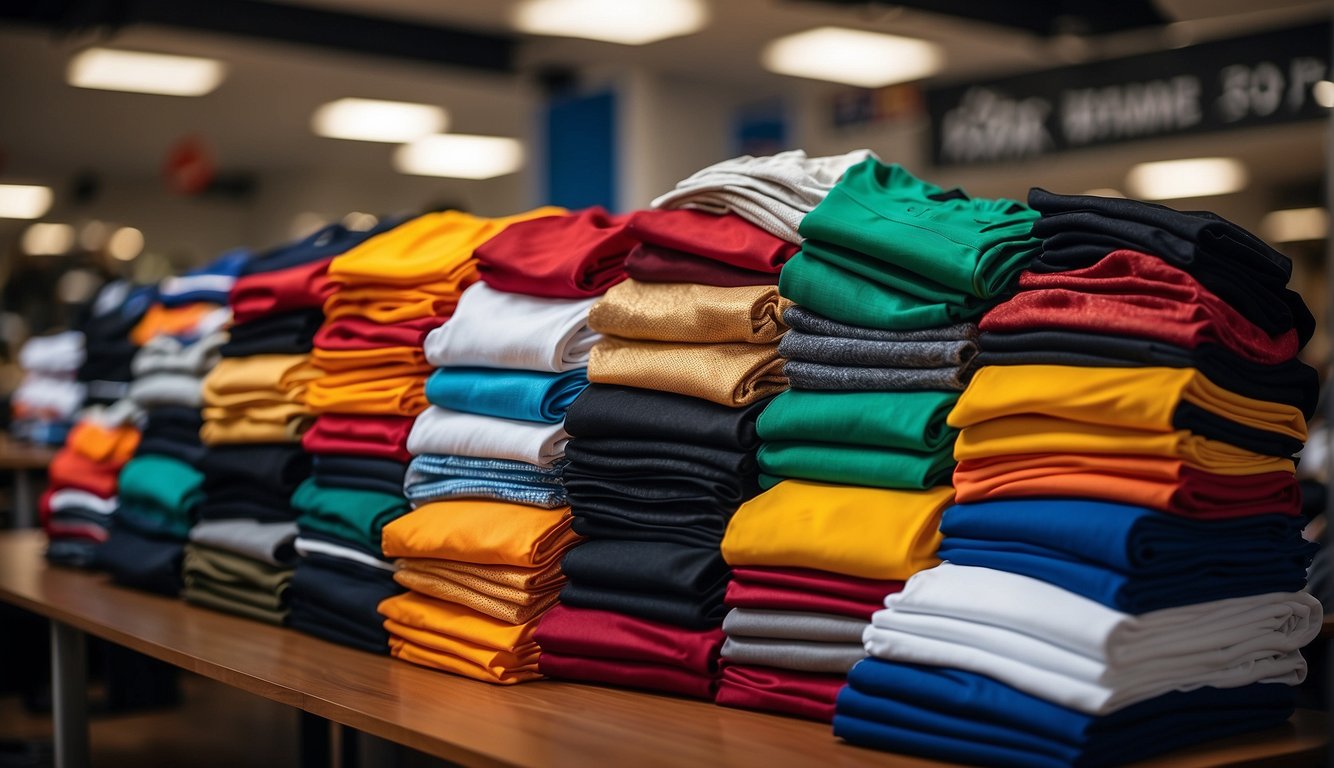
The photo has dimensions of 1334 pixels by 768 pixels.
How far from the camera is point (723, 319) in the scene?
5.40 ft

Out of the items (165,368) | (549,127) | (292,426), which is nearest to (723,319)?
(292,426)

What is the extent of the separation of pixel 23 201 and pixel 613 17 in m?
9.64

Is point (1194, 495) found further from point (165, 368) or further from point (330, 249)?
point (165, 368)

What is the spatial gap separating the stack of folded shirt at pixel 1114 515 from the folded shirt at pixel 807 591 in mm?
71

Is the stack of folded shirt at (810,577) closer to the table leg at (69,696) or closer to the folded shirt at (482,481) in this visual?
the folded shirt at (482,481)

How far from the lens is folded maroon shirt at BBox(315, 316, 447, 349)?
2.04 m

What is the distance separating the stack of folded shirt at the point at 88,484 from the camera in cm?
300

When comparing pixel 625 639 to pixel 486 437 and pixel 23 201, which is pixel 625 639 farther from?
pixel 23 201

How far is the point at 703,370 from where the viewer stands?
5.41 feet

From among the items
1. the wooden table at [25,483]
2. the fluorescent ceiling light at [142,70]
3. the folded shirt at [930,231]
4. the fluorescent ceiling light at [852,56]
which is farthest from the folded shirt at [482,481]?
the fluorescent ceiling light at [142,70]

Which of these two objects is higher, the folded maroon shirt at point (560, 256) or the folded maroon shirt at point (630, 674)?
the folded maroon shirt at point (560, 256)

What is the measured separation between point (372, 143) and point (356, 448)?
10273mm

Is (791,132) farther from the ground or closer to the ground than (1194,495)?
farther from the ground

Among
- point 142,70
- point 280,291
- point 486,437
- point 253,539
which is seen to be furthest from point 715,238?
point 142,70
